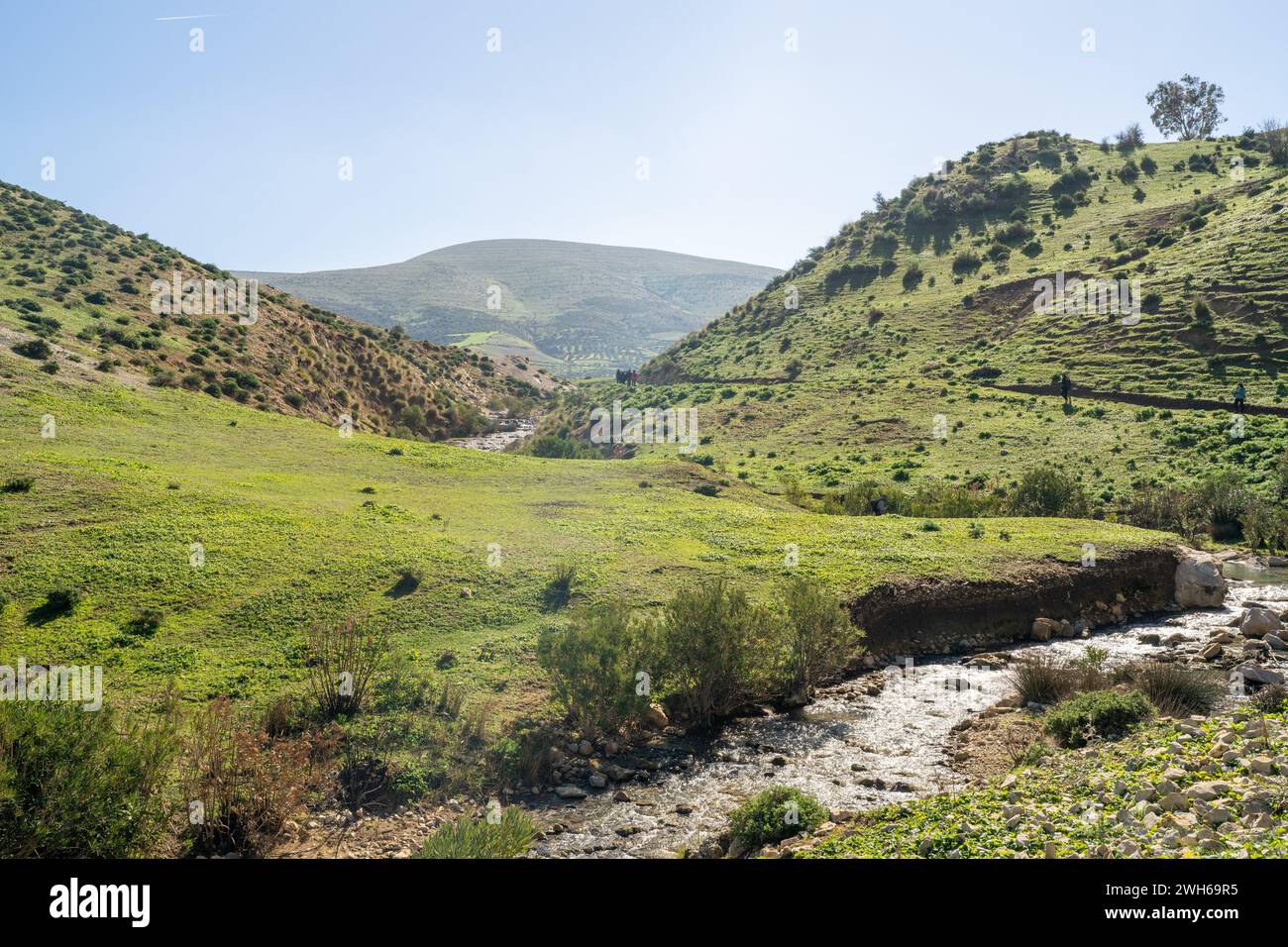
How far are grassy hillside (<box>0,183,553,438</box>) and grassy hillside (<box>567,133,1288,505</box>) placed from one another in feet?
52.2

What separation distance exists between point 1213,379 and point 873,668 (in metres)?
43.2

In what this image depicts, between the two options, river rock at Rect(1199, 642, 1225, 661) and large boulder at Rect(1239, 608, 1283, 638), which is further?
large boulder at Rect(1239, 608, 1283, 638)

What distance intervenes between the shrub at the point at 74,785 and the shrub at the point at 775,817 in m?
8.30

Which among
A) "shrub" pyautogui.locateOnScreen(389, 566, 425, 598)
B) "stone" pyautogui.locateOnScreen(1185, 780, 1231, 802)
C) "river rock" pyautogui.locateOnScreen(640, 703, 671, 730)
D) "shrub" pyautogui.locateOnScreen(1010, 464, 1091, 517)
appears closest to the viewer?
"stone" pyautogui.locateOnScreen(1185, 780, 1231, 802)

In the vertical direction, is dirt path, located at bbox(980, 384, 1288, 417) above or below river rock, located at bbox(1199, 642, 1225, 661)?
above

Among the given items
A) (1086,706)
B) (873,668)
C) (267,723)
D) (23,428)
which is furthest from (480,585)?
(23,428)

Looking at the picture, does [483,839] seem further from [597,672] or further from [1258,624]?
[1258,624]

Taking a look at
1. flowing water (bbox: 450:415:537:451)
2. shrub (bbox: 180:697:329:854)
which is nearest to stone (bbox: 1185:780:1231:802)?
shrub (bbox: 180:697:329:854)

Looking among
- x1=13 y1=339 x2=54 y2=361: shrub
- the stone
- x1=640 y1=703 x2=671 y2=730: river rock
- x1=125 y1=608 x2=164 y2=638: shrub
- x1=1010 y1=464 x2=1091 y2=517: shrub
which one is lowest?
x1=640 y1=703 x2=671 y2=730: river rock

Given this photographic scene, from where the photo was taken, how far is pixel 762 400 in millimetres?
67875

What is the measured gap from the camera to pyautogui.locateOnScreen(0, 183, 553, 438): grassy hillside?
4556cm

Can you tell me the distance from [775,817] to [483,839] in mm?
4391

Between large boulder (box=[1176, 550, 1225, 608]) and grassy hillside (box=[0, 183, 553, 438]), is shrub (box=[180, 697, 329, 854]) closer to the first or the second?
large boulder (box=[1176, 550, 1225, 608])
